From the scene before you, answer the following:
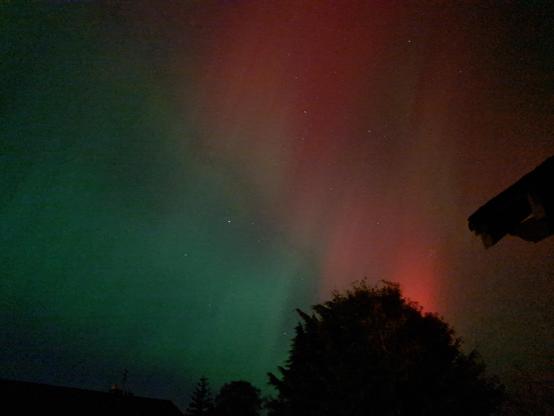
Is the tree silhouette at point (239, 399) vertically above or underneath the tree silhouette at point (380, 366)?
above

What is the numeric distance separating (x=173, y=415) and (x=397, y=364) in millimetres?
27088

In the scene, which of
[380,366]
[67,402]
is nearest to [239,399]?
[67,402]

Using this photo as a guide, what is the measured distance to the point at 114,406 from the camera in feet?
113

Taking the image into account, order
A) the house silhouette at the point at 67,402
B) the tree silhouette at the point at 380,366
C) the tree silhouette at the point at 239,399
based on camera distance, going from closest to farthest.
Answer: the tree silhouette at the point at 380,366, the house silhouette at the point at 67,402, the tree silhouette at the point at 239,399

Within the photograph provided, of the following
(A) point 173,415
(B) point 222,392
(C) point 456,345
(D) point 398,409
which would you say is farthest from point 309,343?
(B) point 222,392

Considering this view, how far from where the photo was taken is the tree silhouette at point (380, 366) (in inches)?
732

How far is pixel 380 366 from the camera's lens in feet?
60.8

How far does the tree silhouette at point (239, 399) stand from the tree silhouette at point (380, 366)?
39.6 metres

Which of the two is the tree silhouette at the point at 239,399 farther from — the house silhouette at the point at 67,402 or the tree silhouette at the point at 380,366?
the tree silhouette at the point at 380,366

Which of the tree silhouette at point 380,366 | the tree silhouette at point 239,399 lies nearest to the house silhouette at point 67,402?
the tree silhouette at point 380,366

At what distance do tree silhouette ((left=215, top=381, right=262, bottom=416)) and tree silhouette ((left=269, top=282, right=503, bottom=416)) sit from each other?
1557 inches

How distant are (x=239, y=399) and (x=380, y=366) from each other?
5129 cm

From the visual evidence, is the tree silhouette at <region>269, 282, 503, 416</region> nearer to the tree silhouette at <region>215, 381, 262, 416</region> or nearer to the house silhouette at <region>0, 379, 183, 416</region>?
the house silhouette at <region>0, 379, 183, 416</region>

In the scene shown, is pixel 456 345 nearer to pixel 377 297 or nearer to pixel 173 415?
pixel 377 297
